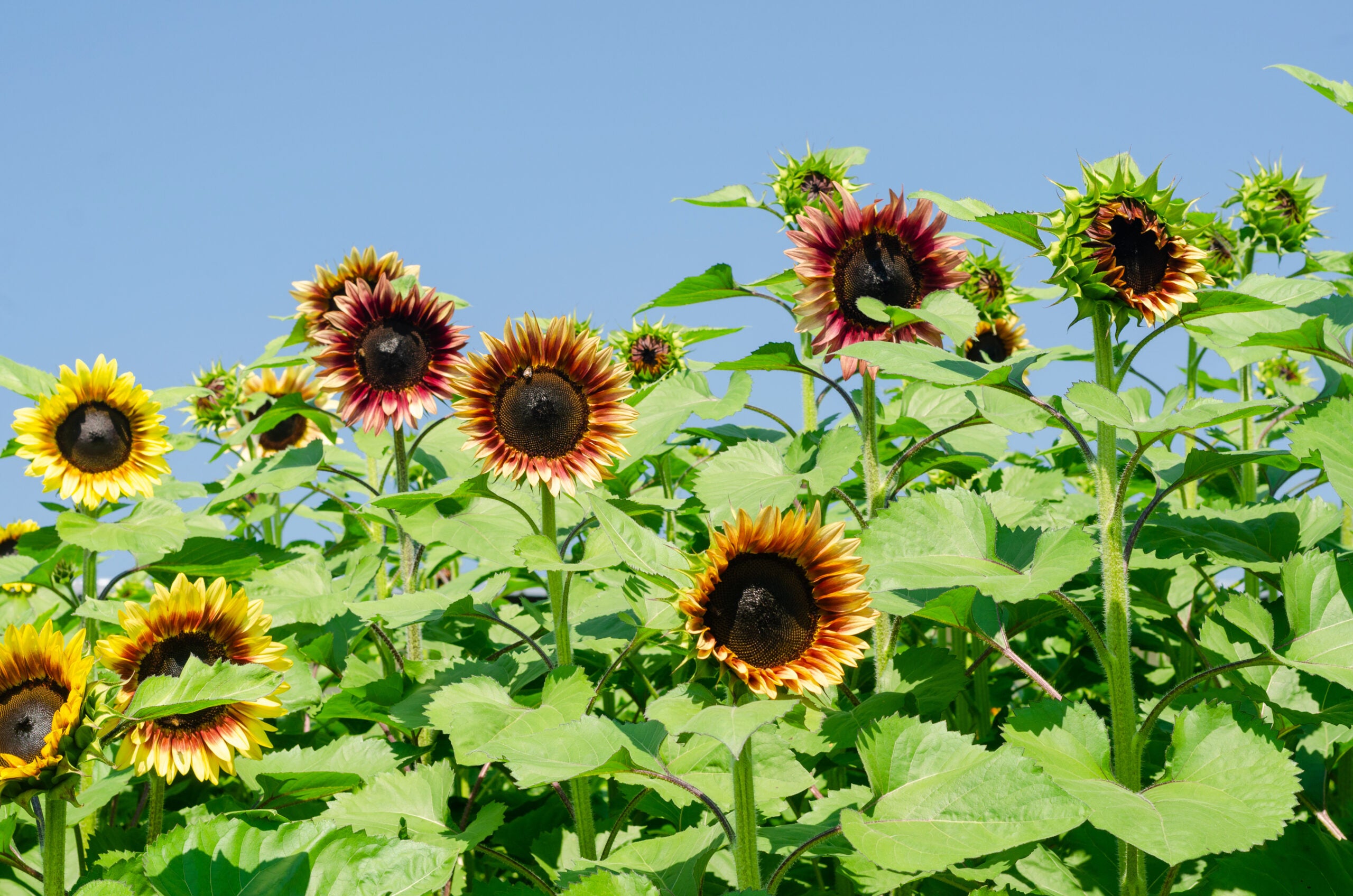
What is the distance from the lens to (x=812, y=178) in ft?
11.5

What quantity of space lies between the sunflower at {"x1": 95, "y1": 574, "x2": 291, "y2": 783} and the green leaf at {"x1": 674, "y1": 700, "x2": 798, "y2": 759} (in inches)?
53.3

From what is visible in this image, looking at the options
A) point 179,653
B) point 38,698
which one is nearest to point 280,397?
point 179,653

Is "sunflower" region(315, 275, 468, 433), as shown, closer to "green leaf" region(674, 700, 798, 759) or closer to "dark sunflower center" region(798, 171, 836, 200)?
"dark sunflower center" region(798, 171, 836, 200)

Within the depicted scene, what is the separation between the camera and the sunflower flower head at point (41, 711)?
199 centimetres

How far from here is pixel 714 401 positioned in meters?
3.12

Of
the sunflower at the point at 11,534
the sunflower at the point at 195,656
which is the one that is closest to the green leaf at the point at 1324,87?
the sunflower at the point at 195,656

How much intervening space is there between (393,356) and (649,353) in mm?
1308

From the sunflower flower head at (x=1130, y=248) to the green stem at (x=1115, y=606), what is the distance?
6cm

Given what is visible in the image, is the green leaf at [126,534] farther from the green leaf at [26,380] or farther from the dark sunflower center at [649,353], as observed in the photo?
the dark sunflower center at [649,353]

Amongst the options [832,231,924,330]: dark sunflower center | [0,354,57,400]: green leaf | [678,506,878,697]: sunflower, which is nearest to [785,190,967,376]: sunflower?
[832,231,924,330]: dark sunflower center

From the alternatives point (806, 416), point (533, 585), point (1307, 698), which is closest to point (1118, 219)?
point (1307, 698)

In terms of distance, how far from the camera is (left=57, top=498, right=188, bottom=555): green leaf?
3.04m

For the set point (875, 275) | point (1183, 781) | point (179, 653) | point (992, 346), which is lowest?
point (1183, 781)

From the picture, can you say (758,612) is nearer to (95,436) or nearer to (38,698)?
(38,698)
